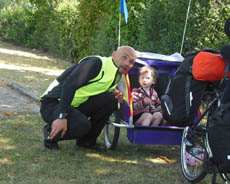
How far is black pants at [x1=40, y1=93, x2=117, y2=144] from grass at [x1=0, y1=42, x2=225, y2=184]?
0.22 meters

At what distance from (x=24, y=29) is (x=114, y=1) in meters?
10.0

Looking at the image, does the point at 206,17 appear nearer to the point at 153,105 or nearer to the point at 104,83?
the point at 153,105

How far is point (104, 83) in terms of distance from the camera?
16.2ft

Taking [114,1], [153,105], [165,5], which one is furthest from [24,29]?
[153,105]

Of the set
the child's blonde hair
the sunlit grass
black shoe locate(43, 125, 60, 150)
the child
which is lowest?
the sunlit grass

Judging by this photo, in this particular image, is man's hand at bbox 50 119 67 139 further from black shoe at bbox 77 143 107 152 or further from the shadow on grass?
black shoe at bbox 77 143 107 152

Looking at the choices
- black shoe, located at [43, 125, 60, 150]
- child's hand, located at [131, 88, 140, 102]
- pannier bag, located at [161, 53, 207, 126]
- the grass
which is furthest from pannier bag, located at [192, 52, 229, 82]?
black shoe, located at [43, 125, 60, 150]

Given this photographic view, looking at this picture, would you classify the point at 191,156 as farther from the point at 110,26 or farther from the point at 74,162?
the point at 110,26

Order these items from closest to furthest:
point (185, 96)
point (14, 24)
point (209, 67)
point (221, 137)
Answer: point (221, 137) → point (209, 67) → point (185, 96) → point (14, 24)

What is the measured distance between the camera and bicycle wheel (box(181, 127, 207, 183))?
426cm

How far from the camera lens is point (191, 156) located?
177 inches

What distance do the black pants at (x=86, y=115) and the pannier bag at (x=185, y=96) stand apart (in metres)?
0.89

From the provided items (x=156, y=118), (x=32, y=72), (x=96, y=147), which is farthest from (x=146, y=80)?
(x=32, y=72)

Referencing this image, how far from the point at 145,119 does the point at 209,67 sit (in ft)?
4.68
